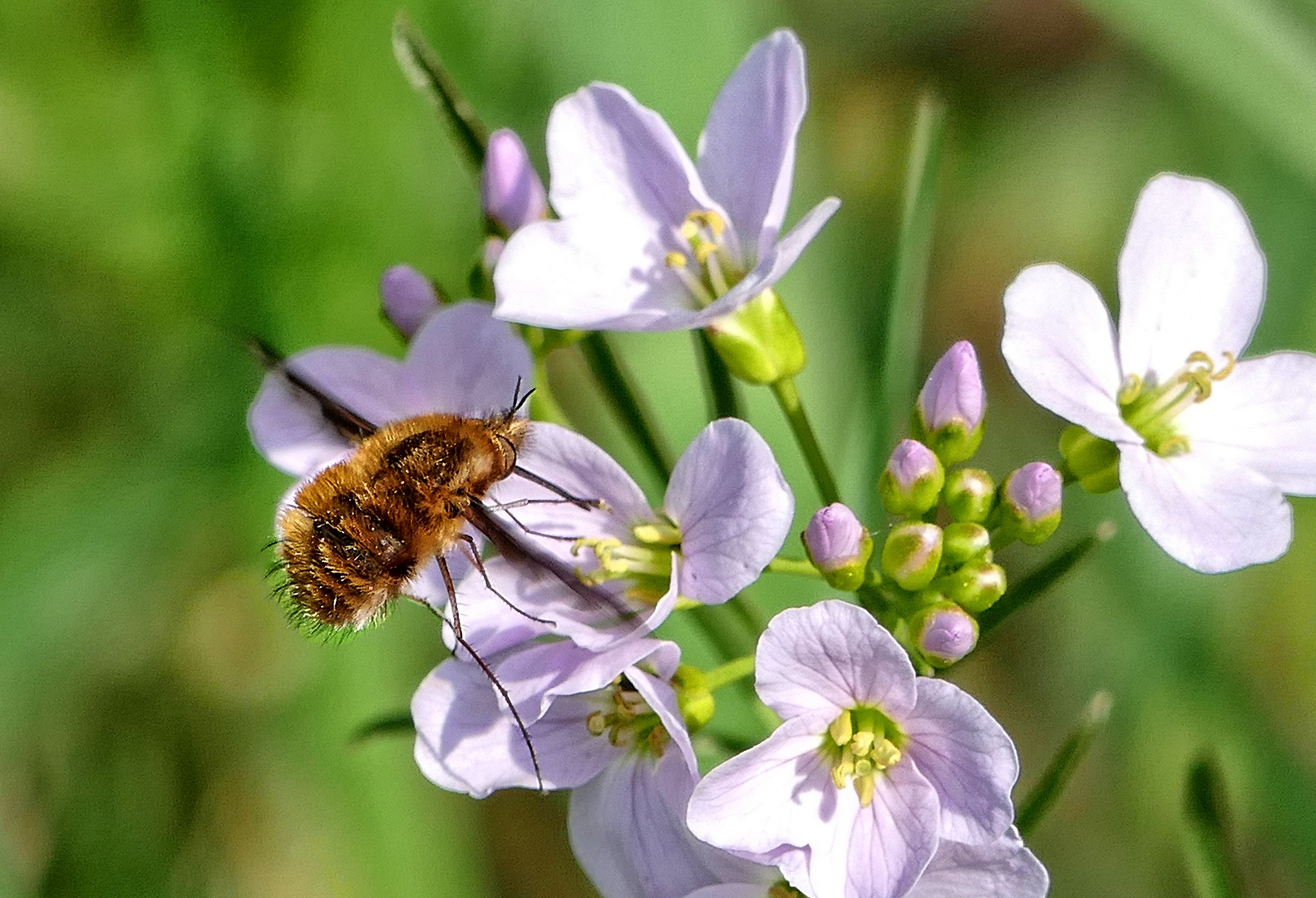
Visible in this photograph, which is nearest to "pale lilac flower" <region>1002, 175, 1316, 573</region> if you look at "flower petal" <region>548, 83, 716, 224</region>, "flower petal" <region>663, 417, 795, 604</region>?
"flower petal" <region>663, 417, 795, 604</region>

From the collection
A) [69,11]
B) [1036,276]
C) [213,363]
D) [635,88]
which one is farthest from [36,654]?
[1036,276]

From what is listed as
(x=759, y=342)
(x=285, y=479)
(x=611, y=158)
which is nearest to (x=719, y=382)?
(x=759, y=342)

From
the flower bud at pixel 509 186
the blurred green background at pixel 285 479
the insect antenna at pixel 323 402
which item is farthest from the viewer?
the blurred green background at pixel 285 479

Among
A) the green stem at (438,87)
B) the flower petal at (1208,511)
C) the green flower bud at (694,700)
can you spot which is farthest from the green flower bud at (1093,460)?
the green stem at (438,87)

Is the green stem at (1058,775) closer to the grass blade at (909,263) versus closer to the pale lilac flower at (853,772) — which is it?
the pale lilac flower at (853,772)

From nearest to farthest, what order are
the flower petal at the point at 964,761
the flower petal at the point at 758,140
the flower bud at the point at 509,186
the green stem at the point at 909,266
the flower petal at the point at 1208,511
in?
the flower petal at the point at 964,761 → the flower petal at the point at 1208,511 → the flower petal at the point at 758,140 → the flower bud at the point at 509,186 → the green stem at the point at 909,266

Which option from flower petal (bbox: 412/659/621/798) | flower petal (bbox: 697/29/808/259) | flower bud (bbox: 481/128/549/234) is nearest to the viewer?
flower petal (bbox: 412/659/621/798)

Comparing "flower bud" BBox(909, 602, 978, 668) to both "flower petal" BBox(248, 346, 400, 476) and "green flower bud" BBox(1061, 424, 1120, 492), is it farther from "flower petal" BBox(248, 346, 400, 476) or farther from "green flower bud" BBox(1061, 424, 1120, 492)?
"flower petal" BBox(248, 346, 400, 476)
